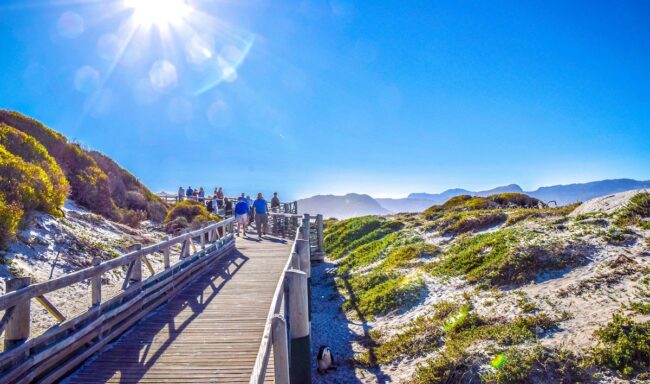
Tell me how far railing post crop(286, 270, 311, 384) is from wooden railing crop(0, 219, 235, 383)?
282 cm

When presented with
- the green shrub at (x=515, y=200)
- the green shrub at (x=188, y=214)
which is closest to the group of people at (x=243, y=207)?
the green shrub at (x=188, y=214)

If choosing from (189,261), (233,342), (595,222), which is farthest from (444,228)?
(233,342)

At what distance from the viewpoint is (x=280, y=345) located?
359cm

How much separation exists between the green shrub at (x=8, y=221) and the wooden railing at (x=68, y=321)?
323 cm

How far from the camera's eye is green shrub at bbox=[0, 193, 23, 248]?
778cm

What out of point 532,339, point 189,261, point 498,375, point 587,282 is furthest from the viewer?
point 189,261

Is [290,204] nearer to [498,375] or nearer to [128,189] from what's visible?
[128,189]

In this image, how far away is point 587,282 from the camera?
27.6 ft

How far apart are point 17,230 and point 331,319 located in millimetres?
9390

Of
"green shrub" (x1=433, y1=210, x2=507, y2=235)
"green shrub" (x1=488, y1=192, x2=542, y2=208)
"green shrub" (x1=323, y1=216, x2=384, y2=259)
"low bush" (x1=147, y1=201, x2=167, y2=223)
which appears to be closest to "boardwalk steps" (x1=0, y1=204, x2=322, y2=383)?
"low bush" (x1=147, y1=201, x2=167, y2=223)

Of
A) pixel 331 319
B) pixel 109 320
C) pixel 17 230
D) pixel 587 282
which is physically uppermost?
pixel 17 230

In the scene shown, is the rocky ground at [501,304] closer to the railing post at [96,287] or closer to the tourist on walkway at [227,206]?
the railing post at [96,287]

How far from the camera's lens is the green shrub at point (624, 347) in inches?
222

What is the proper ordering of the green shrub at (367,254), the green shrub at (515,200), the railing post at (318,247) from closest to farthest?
the green shrub at (367,254) < the railing post at (318,247) < the green shrub at (515,200)
